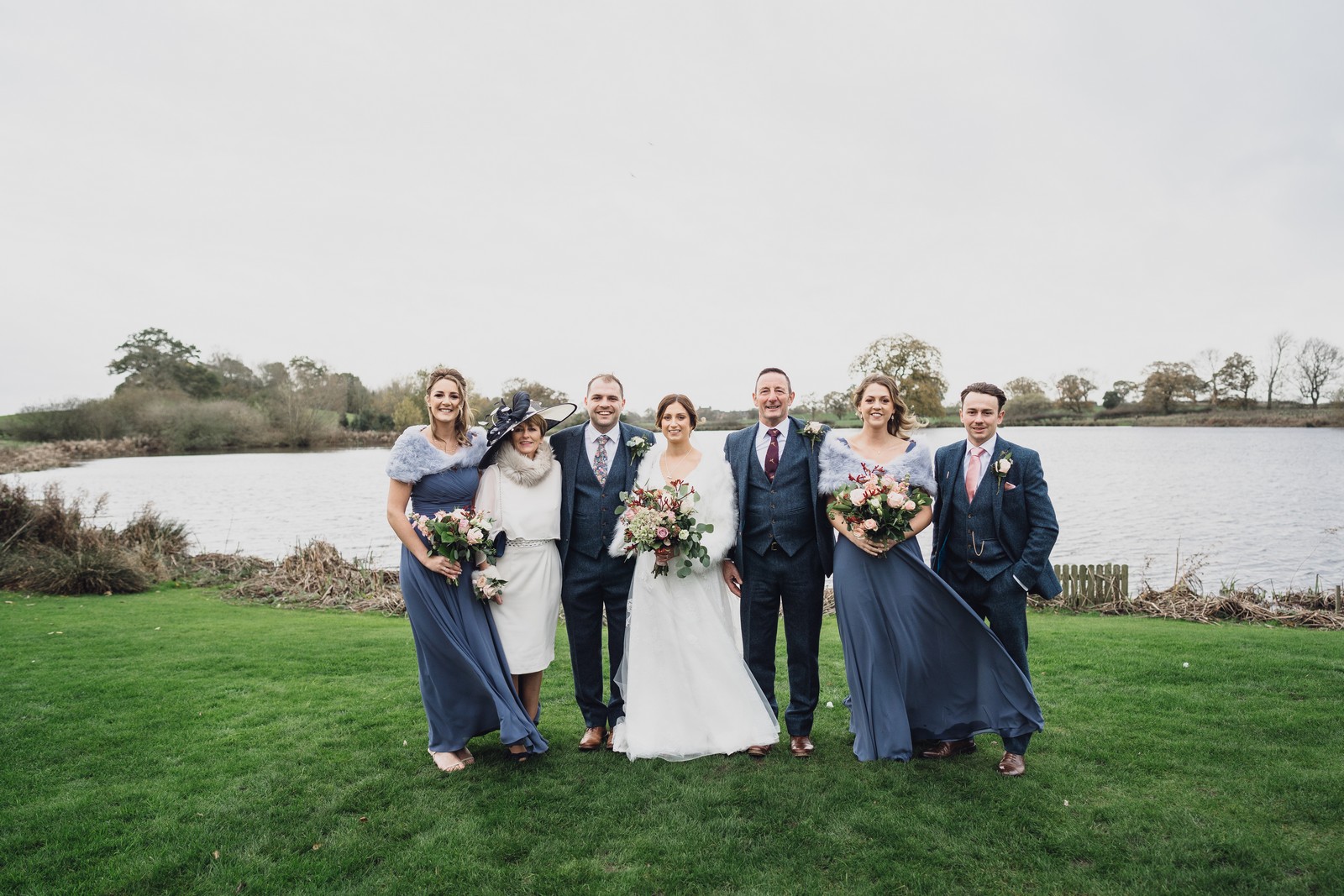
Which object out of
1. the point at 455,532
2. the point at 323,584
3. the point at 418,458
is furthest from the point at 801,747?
the point at 323,584

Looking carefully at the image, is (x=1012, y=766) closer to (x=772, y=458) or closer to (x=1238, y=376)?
(x=772, y=458)

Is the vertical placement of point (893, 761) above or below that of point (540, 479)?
below

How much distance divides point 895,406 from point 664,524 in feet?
6.08

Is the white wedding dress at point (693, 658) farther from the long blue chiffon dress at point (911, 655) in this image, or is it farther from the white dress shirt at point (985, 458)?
the white dress shirt at point (985, 458)

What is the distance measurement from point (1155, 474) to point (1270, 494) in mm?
7490

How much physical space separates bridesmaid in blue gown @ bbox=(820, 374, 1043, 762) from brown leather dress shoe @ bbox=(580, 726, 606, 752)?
73.4 inches

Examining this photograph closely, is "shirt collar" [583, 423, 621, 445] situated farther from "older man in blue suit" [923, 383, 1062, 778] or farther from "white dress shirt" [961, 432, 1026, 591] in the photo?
"white dress shirt" [961, 432, 1026, 591]

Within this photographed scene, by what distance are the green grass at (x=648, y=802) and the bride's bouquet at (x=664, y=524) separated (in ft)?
4.85

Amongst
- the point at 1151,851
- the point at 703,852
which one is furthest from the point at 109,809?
the point at 1151,851

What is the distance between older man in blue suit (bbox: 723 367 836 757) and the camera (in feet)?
16.5

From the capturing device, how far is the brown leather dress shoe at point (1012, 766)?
183 inches

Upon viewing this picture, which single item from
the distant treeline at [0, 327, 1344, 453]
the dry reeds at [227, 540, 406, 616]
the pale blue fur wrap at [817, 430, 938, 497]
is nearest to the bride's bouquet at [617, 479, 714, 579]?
the pale blue fur wrap at [817, 430, 938, 497]

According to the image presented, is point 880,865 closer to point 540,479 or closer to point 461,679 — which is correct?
point 461,679

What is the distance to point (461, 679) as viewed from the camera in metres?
4.84
